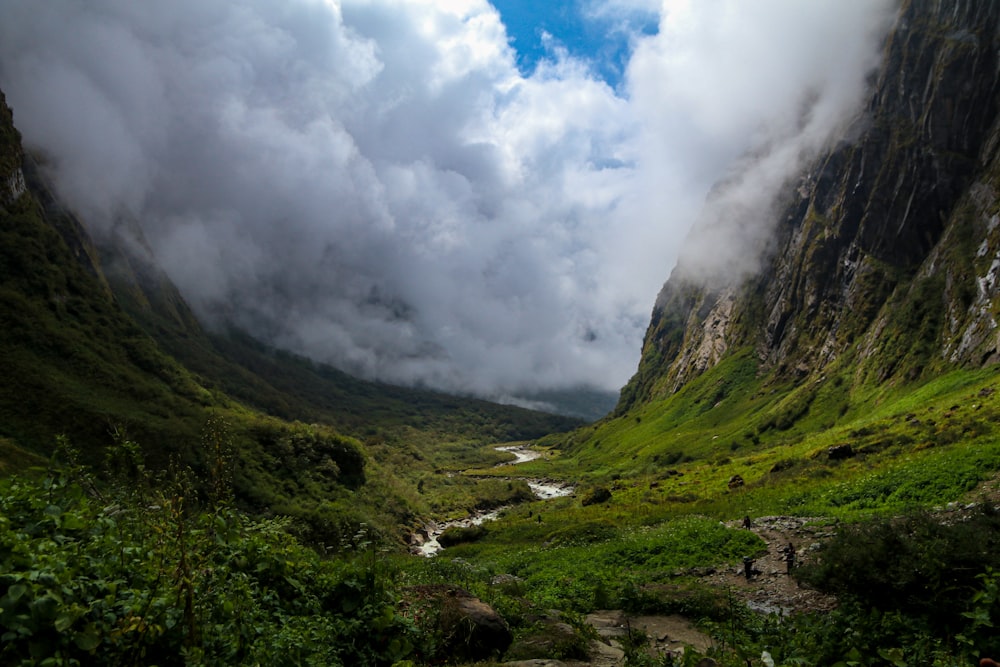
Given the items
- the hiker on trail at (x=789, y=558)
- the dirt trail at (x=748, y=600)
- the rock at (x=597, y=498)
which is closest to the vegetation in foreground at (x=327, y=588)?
the dirt trail at (x=748, y=600)

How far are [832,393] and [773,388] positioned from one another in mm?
37432

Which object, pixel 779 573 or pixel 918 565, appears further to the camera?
pixel 779 573

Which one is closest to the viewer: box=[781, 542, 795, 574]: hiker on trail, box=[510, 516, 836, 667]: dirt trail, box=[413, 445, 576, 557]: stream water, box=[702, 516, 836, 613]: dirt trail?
box=[510, 516, 836, 667]: dirt trail

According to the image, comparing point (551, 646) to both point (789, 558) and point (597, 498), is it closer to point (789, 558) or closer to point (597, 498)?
point (789, 558)

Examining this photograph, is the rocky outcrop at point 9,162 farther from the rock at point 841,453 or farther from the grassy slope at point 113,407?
the rock at point 841,453

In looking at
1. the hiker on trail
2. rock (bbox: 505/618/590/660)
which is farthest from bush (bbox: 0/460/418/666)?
the hiker on trail

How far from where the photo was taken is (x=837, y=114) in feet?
499

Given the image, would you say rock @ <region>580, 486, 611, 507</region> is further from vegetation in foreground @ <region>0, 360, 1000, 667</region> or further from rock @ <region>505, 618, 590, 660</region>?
rock @ <region>505, 618, 590, 660</region>

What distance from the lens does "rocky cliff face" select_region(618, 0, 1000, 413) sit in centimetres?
7912

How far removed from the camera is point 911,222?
11138cm

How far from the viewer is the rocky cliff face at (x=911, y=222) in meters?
79.1

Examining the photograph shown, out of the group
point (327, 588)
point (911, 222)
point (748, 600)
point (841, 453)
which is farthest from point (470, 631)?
point (911, 222)

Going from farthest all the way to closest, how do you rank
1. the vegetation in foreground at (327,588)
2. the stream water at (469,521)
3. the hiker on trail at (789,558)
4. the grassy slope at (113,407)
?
the stream water at (469,521) → the grassy slope at (113,407) → the hiker on trail at (789,558) → the vegetation in foreground at (327,588)

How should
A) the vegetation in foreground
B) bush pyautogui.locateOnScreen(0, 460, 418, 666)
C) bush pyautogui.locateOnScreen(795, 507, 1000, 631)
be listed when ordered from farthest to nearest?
bush pyautogui.locateOnScreen(795, 507, 1000, 631), the vegetation in foreground, bush pyautogui.locateOnScreen(0, 460, 418, 666)
